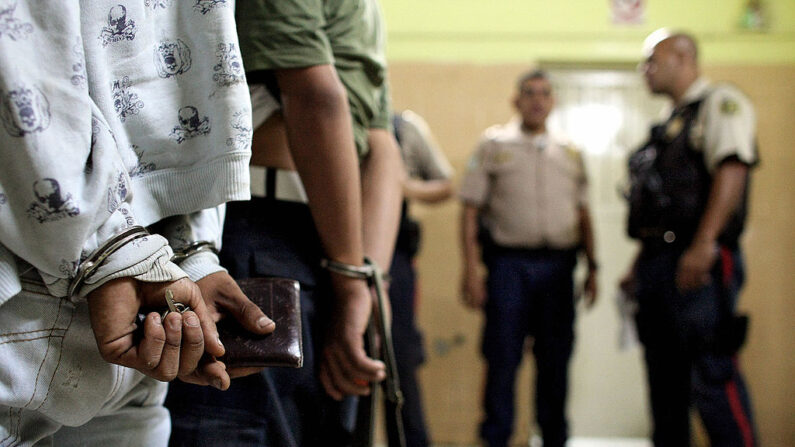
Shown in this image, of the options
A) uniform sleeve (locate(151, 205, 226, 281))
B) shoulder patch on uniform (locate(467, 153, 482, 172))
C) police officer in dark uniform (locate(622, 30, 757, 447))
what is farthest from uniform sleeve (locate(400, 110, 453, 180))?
uniform sleeve (locate(151, 205, 226, 281))

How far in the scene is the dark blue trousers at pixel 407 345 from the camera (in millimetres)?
2209

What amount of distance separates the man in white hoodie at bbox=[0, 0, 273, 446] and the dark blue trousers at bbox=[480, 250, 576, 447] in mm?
2039

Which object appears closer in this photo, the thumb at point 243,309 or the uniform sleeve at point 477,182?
the thumb at point 243,309

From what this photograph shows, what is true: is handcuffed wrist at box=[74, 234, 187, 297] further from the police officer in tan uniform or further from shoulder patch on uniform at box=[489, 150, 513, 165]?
shoulder patch on uniform at box=[489, 150, 513, 165]

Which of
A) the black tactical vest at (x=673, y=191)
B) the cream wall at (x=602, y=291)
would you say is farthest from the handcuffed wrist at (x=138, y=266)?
the cream wall at (x=602, y=291)

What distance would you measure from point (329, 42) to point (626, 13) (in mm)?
2978

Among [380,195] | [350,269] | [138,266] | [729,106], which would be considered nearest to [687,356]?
[729,106]

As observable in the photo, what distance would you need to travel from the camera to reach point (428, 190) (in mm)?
2771

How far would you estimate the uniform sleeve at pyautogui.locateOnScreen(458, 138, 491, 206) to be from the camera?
9.46 ft

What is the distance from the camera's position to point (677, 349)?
7.73 feet

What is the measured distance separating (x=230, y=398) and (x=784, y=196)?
3.43m

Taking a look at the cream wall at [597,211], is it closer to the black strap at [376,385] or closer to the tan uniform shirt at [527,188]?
the tan uniform shirt at [527,188]

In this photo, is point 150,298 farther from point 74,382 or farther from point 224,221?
point 224,221

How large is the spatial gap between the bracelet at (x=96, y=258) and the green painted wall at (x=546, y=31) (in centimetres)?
303
